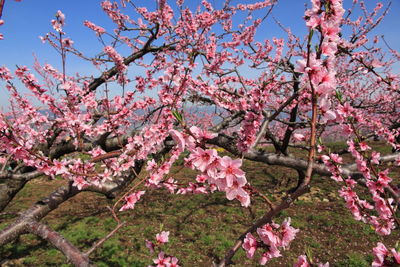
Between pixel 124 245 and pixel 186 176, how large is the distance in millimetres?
5451

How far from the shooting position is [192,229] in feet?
21.4

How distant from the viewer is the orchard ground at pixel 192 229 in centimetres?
514

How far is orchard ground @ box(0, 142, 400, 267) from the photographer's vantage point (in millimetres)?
5137

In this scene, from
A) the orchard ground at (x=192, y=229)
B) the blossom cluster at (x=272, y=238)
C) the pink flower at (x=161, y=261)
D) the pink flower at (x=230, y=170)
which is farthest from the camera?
the orchard ground at (x=192, y=229)

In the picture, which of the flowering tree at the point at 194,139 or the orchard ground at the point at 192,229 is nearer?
the flowering tree at the point at 194,139

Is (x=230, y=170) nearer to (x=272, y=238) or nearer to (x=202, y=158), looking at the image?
(x=202, y=158)

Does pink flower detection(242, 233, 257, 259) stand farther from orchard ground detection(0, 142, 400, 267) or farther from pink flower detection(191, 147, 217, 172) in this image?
orchard ground detection(0, 142, 400, 267)

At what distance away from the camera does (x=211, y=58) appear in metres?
6.00

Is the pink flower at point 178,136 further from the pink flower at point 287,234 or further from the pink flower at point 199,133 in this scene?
the pink flower at point 287,234

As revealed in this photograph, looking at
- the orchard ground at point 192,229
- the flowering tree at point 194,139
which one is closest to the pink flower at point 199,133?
the flowering tree at point 194,139

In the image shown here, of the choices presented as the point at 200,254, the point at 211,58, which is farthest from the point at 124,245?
the point at 211,58

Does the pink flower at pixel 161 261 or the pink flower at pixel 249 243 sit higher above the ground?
the pink flower at pixel 249 243

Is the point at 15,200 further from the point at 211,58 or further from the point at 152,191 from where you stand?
the point at 211,58

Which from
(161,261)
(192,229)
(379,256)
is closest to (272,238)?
(379,256)
